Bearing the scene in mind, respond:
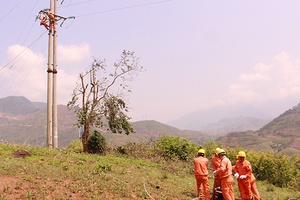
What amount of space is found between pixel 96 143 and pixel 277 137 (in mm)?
126478

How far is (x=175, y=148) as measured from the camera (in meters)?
25.8

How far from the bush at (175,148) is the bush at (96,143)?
6.39 meters

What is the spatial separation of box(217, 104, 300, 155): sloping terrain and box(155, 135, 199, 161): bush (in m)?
85.0

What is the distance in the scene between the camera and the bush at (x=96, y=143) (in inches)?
824

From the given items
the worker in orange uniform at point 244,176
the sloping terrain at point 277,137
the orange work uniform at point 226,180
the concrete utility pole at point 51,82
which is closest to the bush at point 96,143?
the concrete utility pole at point 51,82

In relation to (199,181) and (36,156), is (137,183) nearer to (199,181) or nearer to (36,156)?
(199,181)

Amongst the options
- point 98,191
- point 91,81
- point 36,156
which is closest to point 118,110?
point 91,81

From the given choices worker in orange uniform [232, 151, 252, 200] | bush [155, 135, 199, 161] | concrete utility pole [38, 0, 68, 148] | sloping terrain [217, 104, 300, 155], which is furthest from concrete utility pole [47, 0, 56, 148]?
sloping terrain [217, 104, 300, 155]

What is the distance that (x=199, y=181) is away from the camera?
11422 millimetres

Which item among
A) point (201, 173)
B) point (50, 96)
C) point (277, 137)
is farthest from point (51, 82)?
point (277, 137)

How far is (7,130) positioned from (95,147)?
185 meters

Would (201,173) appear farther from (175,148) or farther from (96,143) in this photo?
(175,148)

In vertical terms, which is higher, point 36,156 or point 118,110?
point 118,110

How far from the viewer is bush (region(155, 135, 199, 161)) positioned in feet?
84.5
